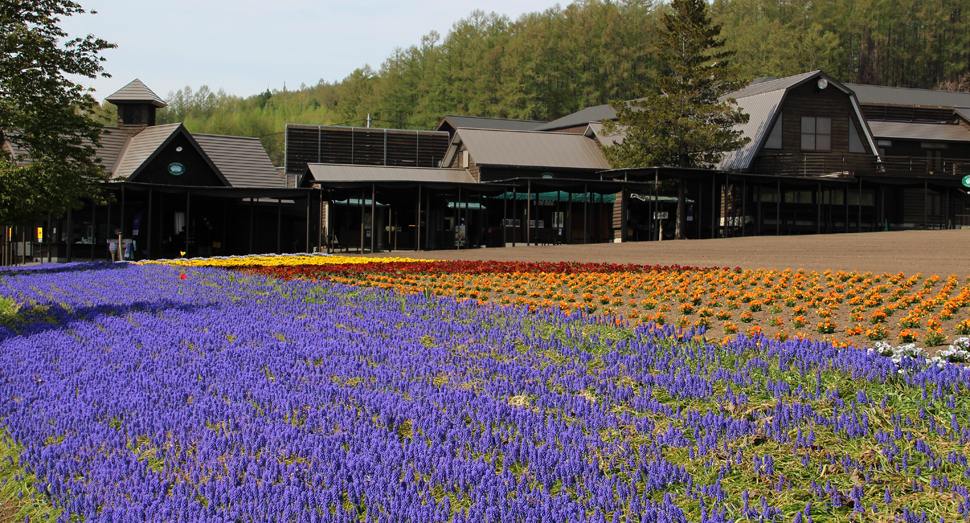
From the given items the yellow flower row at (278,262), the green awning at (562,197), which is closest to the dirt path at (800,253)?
the yellow flower row at (278,262)

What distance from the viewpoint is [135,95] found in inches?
1608

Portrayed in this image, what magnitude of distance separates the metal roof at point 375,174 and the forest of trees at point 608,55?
3208 centimetres

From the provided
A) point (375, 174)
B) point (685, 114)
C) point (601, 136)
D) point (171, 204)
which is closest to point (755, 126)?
point (685, 114)

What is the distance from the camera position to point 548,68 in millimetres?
74000

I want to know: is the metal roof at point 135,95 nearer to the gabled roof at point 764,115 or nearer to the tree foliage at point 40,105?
the tree foliage at point 40,105

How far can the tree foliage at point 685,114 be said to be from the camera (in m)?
35.1

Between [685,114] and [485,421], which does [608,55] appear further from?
[485,421]

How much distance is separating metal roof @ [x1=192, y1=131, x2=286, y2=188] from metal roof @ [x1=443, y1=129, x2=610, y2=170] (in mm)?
10815

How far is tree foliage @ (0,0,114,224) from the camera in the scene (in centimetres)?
1739

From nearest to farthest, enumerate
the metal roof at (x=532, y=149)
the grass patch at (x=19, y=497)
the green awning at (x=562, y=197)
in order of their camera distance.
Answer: the grass patch at (x=19, y=497), the green awning at (x=562, y=197), the metal roof at (x=532, y=149)

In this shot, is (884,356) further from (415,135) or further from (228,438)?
(415,135)

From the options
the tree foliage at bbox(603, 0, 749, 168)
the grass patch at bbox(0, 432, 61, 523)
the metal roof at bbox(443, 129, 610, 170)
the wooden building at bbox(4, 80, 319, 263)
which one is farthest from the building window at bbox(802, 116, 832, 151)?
the grass patch at bbox(0, 432, 61, 523)

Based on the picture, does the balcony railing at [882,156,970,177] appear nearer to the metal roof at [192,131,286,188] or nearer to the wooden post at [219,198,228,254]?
the metal roof at [192,131,286,188]

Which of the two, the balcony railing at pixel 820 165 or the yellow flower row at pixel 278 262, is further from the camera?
the balcony railing at pixel 820 165
